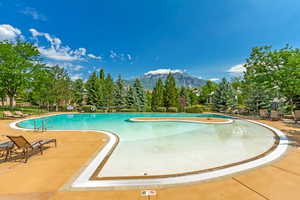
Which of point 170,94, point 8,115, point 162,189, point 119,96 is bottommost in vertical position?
point 162,189

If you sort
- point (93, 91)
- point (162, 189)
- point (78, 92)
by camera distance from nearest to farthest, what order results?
point (162, 189) < point (93, 91) < point (78, 92)

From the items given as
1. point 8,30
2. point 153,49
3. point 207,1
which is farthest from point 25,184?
point 8,30

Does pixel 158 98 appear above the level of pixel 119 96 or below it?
below

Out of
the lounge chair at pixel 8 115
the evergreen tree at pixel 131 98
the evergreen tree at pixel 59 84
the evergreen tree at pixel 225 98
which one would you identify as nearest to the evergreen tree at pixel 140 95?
the evergreen tree at pixel 131 98

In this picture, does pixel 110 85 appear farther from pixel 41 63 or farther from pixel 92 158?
pixel 92 158

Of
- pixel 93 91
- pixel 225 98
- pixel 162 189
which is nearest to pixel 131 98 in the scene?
pixel 93 91

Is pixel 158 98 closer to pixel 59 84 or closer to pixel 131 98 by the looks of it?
pixel 131 98

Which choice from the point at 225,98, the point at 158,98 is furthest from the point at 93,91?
the point at 225,98

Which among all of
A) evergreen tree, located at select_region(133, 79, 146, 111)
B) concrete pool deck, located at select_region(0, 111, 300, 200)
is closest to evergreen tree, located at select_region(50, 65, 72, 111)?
evergreen tree, located at select_region(133, 79, 146, 111)

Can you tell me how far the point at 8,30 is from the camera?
68.7ft

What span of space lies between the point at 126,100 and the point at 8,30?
20.3 m

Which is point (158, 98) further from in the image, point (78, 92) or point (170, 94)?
point (78, 92)

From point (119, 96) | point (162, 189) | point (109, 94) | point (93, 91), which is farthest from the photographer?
point (93, 91)

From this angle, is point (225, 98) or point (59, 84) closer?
point (225, 98)
